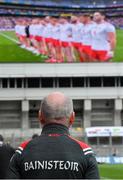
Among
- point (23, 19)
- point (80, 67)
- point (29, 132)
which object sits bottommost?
point (29, 132)

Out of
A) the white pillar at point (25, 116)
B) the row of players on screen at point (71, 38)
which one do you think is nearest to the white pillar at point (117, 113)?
the row of players on screen at point (71, 38)

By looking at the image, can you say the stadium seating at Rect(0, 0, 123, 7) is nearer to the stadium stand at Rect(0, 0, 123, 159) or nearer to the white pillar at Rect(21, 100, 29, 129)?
the stadium stand at Rect(0, 0, 123, 159)

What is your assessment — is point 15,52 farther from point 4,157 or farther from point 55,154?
point 55,154

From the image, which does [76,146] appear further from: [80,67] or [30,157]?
[80,67]

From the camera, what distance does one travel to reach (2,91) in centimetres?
6906

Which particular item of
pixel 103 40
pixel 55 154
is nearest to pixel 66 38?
pixel 103 40

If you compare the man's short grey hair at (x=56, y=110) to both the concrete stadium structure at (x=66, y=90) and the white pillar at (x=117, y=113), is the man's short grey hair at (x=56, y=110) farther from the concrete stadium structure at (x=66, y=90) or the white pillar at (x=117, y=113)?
the white pillar at (x=117, y=113)

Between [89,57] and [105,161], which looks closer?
[105,161]

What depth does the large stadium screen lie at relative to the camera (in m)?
67.1

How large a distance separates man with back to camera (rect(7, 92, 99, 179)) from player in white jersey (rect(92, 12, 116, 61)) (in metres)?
62.6

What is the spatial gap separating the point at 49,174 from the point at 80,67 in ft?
212

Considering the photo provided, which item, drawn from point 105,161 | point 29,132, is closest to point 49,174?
point 105,161

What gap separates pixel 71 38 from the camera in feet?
222

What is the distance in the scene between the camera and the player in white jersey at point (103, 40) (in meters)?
67.2
